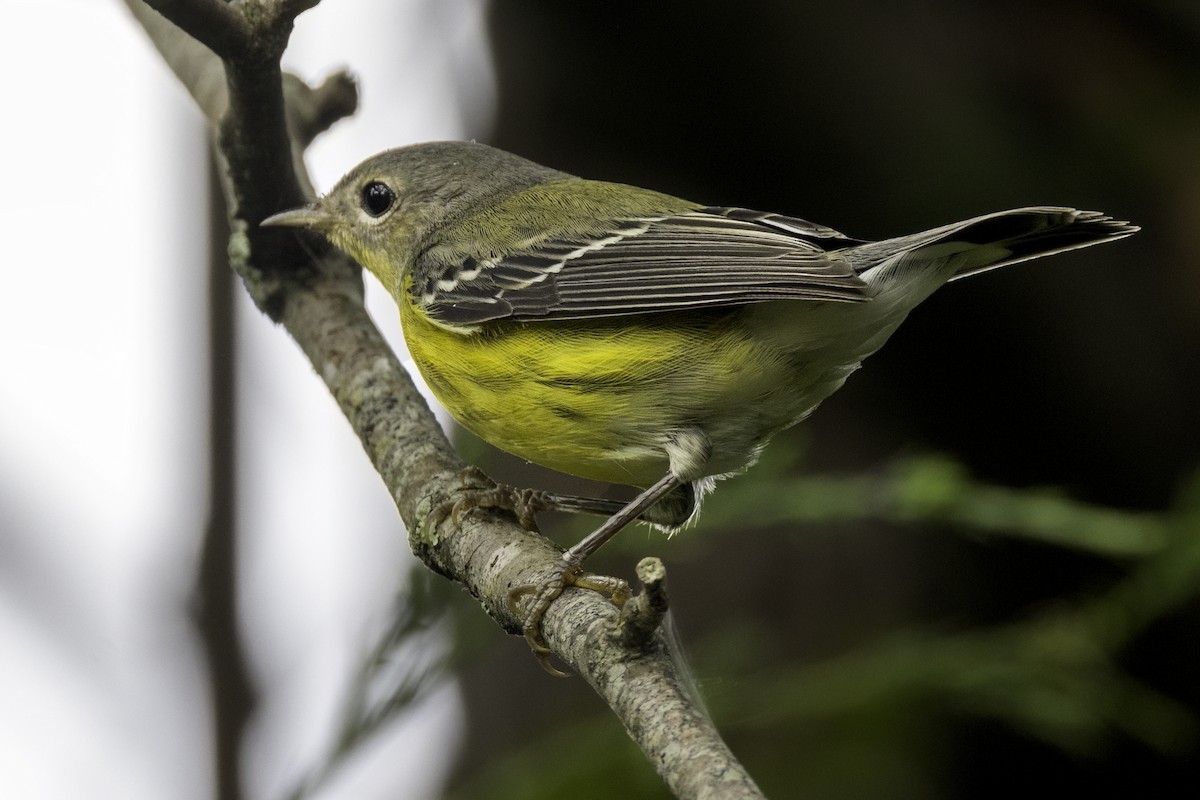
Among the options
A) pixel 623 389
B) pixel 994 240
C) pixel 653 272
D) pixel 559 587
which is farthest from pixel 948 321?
pixel 559 587

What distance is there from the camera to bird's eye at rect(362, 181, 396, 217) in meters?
4.37

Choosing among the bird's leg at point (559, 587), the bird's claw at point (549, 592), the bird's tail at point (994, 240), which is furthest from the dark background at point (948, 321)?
the bird's claw at point (549, 592)

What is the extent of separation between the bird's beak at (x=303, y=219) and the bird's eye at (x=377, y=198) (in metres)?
0.19

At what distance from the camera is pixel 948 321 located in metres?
5.22

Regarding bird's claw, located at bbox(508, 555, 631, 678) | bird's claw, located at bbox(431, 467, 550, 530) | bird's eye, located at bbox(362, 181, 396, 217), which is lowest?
bird's claw, located at bbox(508, 555, 631, 678)

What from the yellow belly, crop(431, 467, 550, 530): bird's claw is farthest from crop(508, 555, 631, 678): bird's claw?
the yellow belly

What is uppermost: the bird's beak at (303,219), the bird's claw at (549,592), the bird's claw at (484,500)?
the bird's beak at (303,219)

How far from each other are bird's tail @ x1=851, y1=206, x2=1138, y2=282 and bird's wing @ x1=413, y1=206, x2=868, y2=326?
6.3 inches

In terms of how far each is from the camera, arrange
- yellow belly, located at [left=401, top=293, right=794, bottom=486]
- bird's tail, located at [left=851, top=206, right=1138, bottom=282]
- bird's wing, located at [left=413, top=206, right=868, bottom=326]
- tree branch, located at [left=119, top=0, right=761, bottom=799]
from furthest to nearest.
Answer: yellow belly, located at [left=401, top=293, right=794, bottom=486] → bird's wing, located at [left=413, top=206, right=868, bottom=326] → bird's tail, located at [left=851, top=206, right=1138, bottom=282] → tree branch, located at [left=119, top=0, right=761, bottom=799]

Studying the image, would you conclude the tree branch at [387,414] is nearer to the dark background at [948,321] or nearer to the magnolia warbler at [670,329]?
the magnolia warbler at [670,329]

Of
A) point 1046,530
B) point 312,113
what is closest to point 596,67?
point 312,113

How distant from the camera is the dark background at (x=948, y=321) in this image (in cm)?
479

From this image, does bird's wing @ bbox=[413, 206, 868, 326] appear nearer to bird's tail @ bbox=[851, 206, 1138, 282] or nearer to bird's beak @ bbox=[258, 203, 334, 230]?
bird's tail @ bbox=[851, 206, 1138, 282]

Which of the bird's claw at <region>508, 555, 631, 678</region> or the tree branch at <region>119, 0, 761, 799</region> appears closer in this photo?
the tree branch at <region>119, 0, 761, 799</region>
